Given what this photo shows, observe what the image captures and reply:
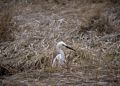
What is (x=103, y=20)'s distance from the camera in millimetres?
8453

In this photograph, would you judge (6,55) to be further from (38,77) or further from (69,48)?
(38,77)

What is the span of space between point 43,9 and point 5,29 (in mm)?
2461

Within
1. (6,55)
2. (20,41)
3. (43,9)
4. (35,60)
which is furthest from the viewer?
(43,9)

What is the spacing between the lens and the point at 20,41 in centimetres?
795

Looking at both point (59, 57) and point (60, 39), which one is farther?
point (60, 39)

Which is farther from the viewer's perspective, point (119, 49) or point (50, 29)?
point (50, 29)

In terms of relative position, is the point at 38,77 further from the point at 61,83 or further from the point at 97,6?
the point at 97,6

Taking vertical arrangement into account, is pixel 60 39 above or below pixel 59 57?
above

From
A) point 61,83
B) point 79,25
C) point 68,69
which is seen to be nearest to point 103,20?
point 79,25

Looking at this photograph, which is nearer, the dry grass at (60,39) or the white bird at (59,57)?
the dry grass at (60,39)

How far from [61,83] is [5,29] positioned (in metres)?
2.99

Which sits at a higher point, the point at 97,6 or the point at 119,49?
the point at 97,6

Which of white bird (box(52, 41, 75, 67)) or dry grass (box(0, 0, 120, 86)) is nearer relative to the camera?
dry grass (box(0, 0, 120, 86))

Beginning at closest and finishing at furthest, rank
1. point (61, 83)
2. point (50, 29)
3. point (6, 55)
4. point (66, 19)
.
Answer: point (61, 83) → point (6, 55) → point (50, 29) → point (66, 19)
